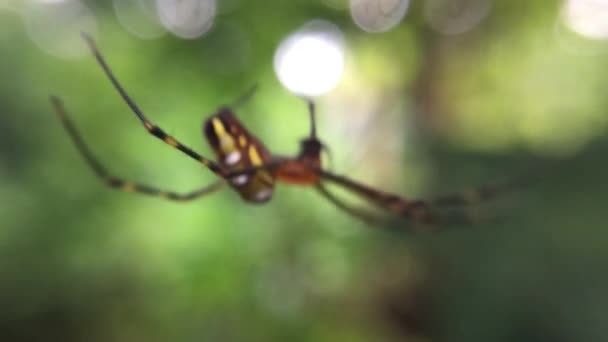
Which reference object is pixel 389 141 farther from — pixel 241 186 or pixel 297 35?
→ pixel 241 186

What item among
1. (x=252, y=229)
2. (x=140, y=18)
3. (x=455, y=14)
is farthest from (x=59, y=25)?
(x=455, y=14)

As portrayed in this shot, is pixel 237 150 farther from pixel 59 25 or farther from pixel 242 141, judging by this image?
pixel 59 25

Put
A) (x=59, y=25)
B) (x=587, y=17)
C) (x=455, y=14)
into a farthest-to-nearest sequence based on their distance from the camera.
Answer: (x=587, y=17), (x=455, y=14), (x=59, y=25)

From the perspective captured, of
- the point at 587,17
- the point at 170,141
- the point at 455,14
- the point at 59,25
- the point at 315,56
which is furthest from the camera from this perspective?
the point at 587,17

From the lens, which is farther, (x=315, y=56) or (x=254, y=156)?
(x=315, y=56)

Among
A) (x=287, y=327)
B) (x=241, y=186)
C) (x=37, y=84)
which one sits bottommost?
(x=287, y=327)

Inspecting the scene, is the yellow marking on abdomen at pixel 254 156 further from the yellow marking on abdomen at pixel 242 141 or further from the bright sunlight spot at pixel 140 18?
the bright sunlight spot at pixel 140 18

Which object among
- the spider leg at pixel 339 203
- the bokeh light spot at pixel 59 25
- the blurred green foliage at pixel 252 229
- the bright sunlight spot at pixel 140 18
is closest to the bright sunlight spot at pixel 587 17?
the blurred green foliage at pixel 252 229

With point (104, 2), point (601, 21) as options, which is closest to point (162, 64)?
point (104, 2)
